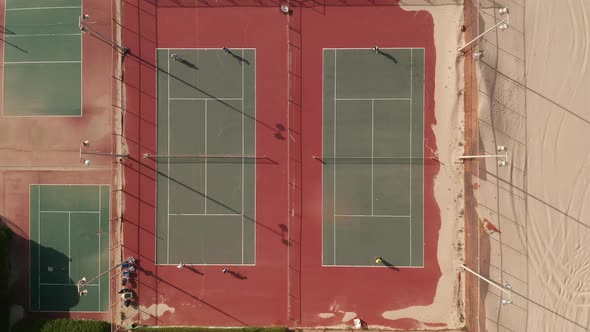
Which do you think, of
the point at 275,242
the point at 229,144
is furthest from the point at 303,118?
the point at 275,242

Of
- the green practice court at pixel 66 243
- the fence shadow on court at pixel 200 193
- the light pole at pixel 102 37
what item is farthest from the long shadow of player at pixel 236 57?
the green practice court at pixel 66 243

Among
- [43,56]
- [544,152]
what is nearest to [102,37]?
[43,56]

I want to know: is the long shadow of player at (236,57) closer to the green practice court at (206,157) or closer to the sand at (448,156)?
the green practice court at (206,157)

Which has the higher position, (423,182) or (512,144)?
(512,144)

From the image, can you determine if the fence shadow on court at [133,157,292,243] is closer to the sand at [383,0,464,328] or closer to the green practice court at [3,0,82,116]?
the green practice court at [3,0,82,116]

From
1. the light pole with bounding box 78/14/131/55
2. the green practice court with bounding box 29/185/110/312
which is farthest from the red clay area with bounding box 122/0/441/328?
the green practice court with bounding box 29/185/110/312

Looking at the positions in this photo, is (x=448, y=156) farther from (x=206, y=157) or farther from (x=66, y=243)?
(x=66, y=243)

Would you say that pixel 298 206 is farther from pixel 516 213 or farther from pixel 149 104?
pixel 516 213

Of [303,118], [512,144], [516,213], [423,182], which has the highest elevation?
[303,118]
